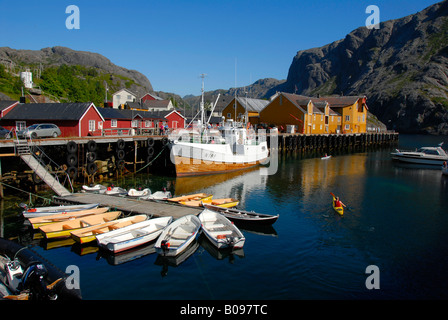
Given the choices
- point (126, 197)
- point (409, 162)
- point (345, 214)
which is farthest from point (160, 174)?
point (409, 162)

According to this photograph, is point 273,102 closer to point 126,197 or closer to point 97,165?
point 97,165

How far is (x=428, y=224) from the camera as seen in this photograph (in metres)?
21.8

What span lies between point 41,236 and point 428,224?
2443cm

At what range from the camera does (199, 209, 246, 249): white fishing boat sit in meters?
16.6

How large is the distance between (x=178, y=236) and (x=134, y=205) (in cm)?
582

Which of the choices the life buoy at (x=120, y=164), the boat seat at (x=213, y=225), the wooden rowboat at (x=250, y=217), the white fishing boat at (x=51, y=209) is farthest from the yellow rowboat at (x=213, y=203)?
the life buoy at (x=120, y=164)

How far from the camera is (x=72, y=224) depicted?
60.8 feet

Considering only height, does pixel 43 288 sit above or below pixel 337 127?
below

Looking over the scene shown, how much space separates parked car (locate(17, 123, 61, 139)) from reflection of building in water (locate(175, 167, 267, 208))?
13.6m

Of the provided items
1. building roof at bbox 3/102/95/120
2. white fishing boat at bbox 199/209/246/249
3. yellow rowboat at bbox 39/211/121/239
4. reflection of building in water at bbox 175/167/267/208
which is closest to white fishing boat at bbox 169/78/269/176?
reflection of building in water at bbox 175/167/267/208

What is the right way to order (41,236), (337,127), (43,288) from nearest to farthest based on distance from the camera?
(43,288) → (41,236) → (337,127)

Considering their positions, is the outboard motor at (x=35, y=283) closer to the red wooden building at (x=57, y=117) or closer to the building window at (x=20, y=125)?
the red wooden building at (x=57, y=117)

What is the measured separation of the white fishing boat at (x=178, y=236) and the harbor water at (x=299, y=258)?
0.56m

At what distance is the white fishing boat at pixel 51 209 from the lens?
19688 mm
